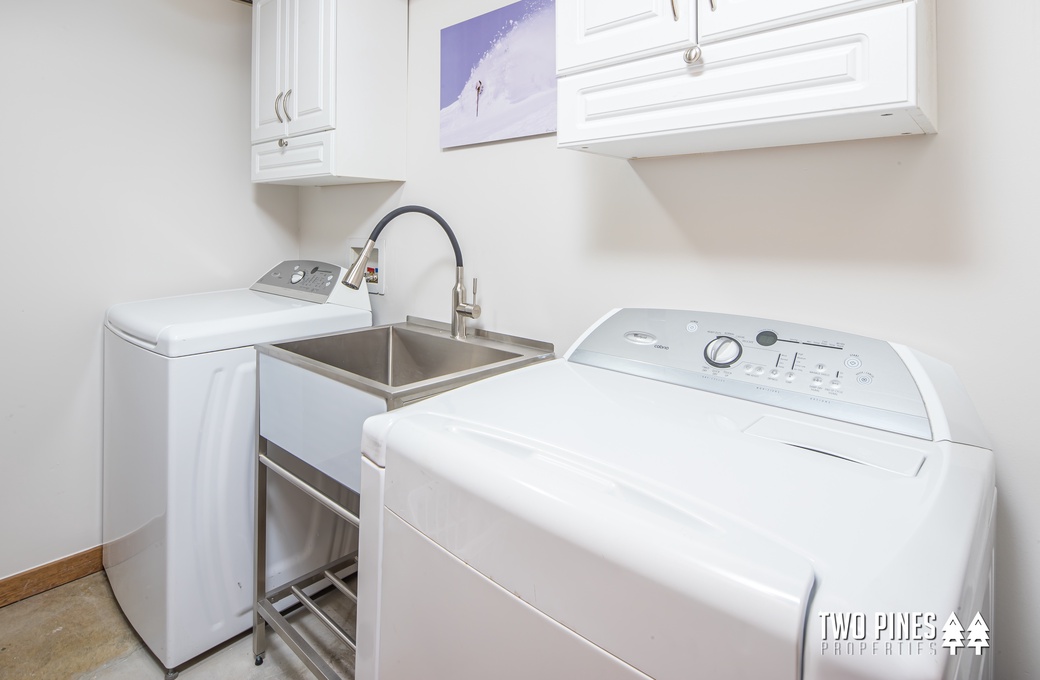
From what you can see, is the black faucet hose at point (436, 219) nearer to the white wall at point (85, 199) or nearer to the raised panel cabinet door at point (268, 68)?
the raised panel cabinet door at point (268, 68)

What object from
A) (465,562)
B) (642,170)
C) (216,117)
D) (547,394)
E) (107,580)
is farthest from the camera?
(216,117)

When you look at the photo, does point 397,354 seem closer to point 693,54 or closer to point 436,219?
point 436,219

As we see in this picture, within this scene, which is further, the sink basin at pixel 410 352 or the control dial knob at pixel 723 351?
the sink basin at pixel 410 352

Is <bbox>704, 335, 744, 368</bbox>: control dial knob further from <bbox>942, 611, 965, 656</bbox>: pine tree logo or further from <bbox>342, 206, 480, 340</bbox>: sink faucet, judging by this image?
<bbox>342, 206, 480, 340</bbox>: sink faucet

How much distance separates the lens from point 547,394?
99 centimetres

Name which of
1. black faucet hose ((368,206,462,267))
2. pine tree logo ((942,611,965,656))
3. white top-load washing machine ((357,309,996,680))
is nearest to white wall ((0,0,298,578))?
black faucet hose ((368,206,462,267))

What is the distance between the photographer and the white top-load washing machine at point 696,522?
468 mm

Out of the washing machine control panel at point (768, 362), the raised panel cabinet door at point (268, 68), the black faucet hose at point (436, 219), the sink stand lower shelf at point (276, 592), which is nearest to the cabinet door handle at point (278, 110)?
the raised panel cabinet door at point (268, 68)

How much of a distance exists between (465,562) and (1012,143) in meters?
1.11

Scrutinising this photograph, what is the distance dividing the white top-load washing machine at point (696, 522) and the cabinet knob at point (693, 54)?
51cm

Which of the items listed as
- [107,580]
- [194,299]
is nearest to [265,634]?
[107,580]

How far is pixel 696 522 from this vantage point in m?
0.57

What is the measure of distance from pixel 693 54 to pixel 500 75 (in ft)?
2.73

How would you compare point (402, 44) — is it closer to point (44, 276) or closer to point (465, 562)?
point (44, 276)
